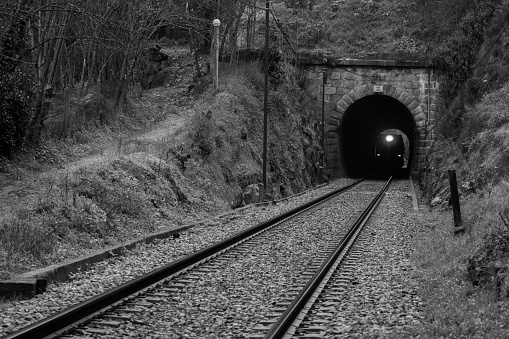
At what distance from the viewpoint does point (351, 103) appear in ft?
128

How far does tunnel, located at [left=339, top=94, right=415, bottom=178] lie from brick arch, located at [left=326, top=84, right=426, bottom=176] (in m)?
0.90

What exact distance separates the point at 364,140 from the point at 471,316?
49.1m

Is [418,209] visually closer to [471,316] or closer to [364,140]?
[471,316]

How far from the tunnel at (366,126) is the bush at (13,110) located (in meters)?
26.0

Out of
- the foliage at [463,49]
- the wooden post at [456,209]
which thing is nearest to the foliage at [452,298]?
the wooden post at [456,209]

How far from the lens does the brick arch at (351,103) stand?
1511 inches

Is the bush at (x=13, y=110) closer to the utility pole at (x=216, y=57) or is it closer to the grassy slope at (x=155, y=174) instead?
the grassy slope at (x=155, y=174)

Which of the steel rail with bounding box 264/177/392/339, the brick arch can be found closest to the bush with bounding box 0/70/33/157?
the steel rail with bounding box 264/177/392/339

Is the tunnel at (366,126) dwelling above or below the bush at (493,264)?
above

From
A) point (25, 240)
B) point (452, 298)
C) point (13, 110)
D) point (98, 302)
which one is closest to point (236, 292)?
point (98, 302)

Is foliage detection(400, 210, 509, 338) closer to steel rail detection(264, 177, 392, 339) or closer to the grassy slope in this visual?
steel rail detection(264, 177, 392, 339)

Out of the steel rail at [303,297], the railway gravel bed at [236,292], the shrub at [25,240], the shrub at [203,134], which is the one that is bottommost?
the railway gravel bed at [236,292]

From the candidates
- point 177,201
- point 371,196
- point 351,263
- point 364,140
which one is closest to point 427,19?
point 364,140

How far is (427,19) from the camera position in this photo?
1741 inches
